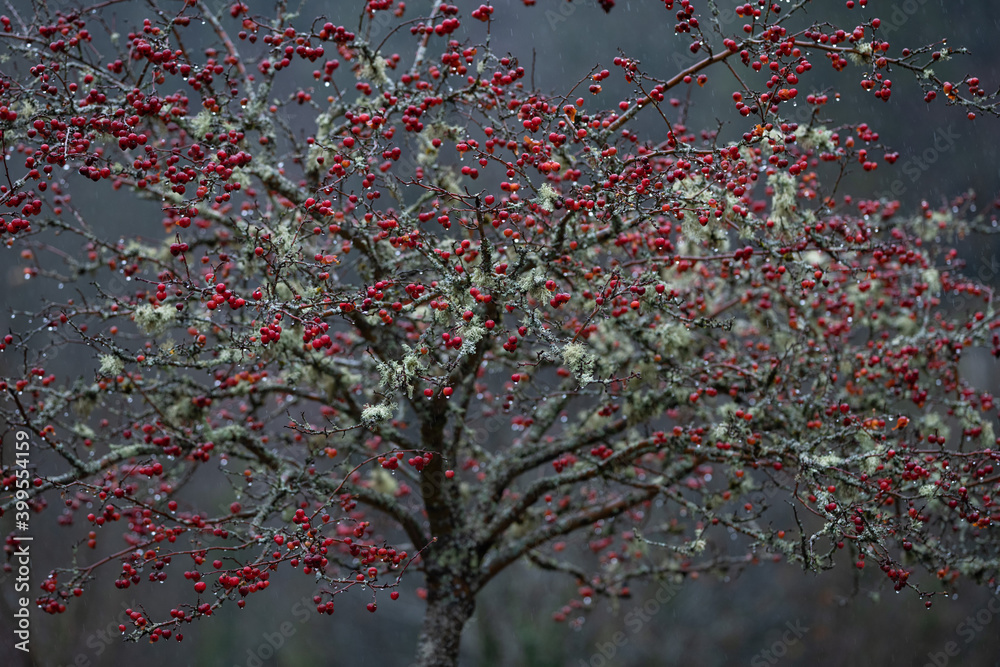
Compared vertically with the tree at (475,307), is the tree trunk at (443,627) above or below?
below

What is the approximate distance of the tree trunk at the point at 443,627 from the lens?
496cm

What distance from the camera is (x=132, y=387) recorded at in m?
4.38

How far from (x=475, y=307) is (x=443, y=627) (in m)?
2.34

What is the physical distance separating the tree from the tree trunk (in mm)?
24

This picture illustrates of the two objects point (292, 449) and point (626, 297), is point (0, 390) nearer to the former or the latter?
point (292, 449)

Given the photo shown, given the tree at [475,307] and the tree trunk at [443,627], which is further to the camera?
the tree trunk at [443,627]

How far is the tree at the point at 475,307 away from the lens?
3703 mm

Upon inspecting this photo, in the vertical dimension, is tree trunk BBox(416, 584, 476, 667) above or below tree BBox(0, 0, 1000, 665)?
below

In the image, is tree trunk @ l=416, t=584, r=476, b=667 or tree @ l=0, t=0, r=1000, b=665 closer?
tree @ l=0, t=0, r=1000, b=665

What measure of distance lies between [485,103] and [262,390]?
2186 mm

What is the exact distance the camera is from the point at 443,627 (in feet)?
16.4

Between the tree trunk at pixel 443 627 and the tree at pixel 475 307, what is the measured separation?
2 centimetres

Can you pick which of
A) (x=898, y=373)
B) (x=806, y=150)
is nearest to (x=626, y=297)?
(x=806, y=150)

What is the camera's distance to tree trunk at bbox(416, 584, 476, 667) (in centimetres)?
496
